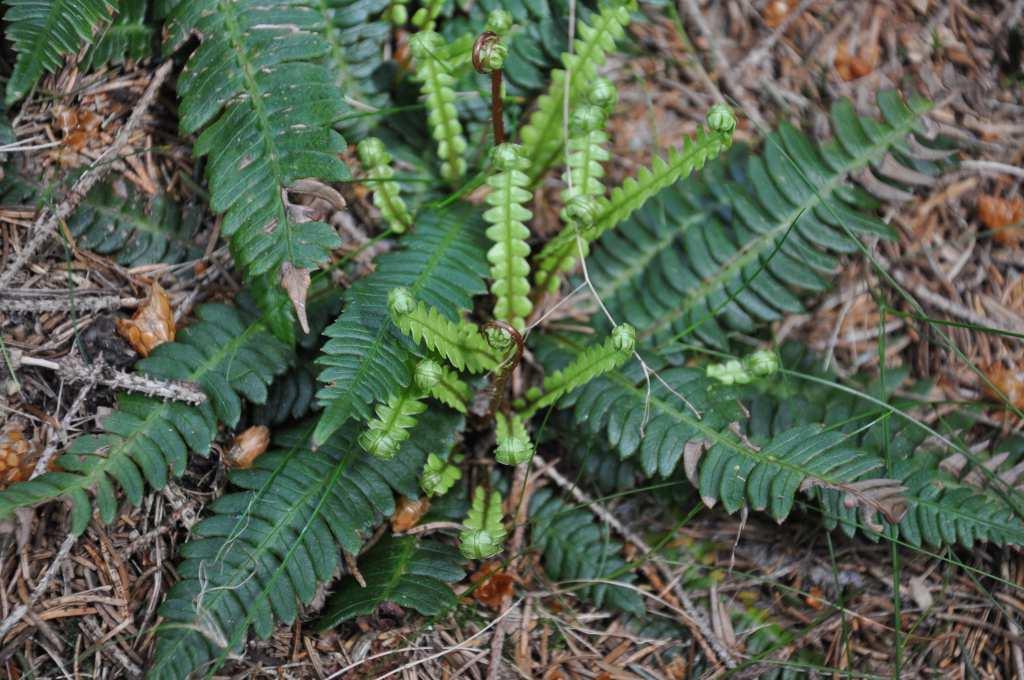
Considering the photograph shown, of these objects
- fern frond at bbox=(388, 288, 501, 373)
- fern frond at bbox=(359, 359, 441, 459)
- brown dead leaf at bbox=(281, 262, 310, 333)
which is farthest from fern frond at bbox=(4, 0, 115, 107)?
fern frond at bbox=(359, 359, 441, 459)

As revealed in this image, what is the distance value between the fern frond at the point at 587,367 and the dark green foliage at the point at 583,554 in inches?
14.6

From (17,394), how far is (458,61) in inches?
71.3

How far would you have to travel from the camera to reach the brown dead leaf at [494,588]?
9.30 ft

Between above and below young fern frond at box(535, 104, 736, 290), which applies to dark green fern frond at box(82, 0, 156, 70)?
above

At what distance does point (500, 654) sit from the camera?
2701 mm

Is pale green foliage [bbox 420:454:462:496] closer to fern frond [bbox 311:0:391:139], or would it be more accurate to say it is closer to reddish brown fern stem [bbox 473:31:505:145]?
reddish brown fern stem [bbox 473:31:505:145]

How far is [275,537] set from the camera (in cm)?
257

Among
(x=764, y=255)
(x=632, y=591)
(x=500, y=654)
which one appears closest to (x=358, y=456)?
(x=500, y=654)

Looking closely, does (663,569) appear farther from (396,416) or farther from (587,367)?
(396,416)

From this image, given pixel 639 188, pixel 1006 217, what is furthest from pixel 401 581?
pixel 1006 217

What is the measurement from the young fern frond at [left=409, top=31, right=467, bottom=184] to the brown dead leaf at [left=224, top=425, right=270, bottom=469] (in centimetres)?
117

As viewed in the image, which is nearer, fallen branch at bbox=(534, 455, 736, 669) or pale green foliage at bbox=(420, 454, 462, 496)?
pale green foliage at bbox=(420, 454, 462, 496)

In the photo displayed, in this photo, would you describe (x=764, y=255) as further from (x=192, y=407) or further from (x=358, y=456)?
(x=192, y=407)

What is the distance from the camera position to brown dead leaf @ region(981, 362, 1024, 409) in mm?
3334
